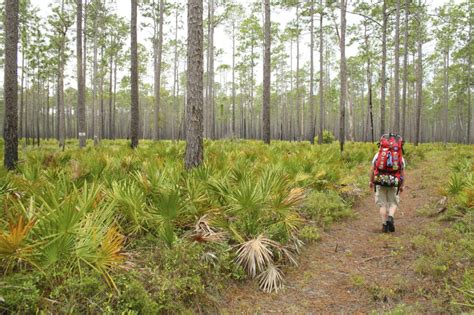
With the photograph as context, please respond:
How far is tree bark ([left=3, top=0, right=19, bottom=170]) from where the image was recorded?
8414 millimetres

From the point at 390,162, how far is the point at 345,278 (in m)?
2.50

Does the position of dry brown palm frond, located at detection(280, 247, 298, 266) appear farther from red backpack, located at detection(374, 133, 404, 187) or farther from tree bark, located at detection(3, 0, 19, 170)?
tree bark, located at detection(3, 0, 19, 170)

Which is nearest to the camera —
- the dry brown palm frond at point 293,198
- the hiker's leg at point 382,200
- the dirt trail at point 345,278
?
the dirt trail at point 345,278

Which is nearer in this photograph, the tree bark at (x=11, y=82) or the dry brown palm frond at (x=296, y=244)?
the dry brown palm frond at (x=296, y=244)

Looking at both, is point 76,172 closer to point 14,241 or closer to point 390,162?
point 14,241

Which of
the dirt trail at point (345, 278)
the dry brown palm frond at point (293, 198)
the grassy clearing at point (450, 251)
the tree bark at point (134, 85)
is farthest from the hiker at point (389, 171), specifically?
the tree bark at point (134, 85)

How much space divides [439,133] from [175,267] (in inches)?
2813

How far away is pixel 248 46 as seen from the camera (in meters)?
33.5

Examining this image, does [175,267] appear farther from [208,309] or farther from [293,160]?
[293,160]

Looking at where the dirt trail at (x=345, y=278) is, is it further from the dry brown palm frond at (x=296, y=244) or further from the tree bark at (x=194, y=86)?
the tree bark at (x=194, y=86)

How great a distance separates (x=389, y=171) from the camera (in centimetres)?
600

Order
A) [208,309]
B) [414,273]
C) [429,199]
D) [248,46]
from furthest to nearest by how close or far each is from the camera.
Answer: [248,46] < [429,199] < [414,273] < [208,309]

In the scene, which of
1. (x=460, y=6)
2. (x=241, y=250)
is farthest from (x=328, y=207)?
(x=460, y=6)

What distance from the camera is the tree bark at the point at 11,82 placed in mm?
8414
